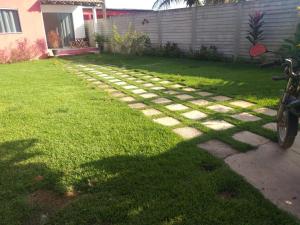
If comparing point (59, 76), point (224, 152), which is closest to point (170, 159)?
point (224, 152)

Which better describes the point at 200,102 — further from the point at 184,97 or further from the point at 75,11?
the point at 75,11

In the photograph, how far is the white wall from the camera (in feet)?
49.0

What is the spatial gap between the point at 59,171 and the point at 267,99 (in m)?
3.56

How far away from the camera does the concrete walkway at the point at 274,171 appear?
2018mm

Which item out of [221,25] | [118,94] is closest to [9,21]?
[221,25]

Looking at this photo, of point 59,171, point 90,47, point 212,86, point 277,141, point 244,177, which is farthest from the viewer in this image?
point 90,47

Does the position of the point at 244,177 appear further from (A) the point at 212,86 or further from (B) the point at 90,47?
(B) the point at 90,47

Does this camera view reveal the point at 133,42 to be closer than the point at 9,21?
No

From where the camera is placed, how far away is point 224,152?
2762mm

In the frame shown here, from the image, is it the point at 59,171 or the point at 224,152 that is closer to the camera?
the point at 59,171

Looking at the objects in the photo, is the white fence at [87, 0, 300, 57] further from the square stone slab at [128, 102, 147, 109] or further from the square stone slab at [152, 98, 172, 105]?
the square stone slab at [128, 102, 147, 109]

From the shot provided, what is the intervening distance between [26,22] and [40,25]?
2.33 ft

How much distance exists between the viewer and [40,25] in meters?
13.5

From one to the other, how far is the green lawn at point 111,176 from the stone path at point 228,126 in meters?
0.16
